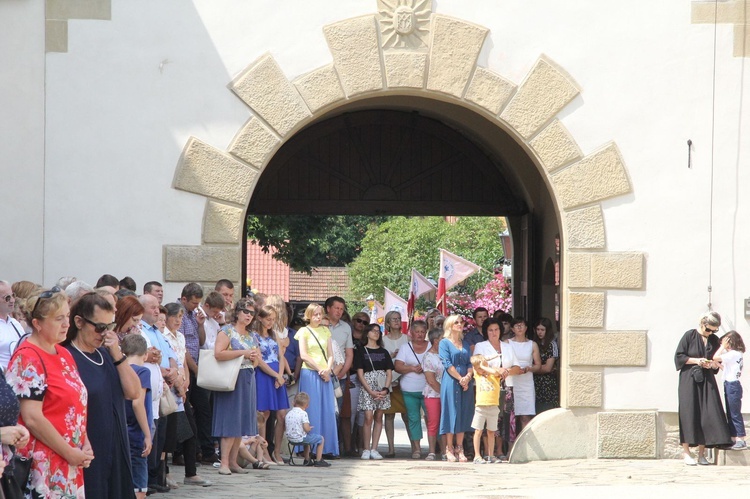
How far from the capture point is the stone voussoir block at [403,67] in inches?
419

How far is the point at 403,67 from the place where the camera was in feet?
34.9

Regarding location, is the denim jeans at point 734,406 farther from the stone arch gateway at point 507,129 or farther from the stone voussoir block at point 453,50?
the stone voussoir block at point 453,50

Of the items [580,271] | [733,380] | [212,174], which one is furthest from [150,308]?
[733,380]

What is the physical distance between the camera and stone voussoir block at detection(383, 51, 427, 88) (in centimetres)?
1063

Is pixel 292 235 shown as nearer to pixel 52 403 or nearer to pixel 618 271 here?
pixel 618 271

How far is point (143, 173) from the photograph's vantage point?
10.4 metres

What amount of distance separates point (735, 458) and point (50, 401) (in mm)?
7213

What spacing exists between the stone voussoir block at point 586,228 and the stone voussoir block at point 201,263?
3044 millimetres

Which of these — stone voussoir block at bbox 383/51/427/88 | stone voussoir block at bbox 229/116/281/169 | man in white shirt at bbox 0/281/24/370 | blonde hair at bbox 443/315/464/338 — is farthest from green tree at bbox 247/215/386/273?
man in white shirt at bbox 0/281/24/370

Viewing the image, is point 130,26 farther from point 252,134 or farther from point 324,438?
point 324,438

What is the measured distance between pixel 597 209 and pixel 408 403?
9.19ft

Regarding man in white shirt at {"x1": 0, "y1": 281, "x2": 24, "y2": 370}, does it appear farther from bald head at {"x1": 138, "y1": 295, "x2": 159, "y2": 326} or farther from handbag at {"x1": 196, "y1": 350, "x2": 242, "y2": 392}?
handbag at {"x1": 196, "y1": 350, "x2": 242, "y2": 392}

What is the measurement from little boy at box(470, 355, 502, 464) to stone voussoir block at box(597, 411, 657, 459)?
1.01 m

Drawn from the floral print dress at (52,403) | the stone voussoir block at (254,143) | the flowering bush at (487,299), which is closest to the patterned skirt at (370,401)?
the stone voussoir block at (254,143)
